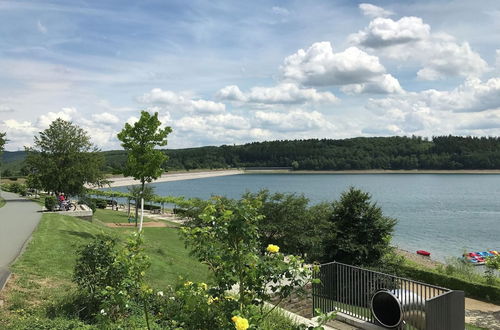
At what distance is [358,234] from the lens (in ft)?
57.4

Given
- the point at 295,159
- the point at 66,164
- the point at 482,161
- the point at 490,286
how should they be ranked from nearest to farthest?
the point at 490,286
the point at 66,164
the point at 482,161
the point at 295,159

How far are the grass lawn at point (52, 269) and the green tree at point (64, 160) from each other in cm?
1019

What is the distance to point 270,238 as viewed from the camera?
2280 centimetres

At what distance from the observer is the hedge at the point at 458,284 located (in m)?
18.5

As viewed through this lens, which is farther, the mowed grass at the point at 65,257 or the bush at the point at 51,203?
the bush at the point at 51,203

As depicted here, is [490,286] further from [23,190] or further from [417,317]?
[23,190]

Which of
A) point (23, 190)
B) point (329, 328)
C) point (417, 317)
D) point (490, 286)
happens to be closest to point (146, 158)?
point (329, 328)

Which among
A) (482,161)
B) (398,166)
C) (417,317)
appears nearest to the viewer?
(417,317)

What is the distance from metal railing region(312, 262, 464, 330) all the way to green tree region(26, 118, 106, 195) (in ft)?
73.0

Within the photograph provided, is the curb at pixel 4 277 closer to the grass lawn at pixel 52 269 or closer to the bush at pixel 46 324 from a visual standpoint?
the grass lawn at pixel 52 269

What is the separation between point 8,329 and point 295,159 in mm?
171142

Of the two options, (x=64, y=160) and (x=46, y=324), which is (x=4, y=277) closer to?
(x=46, y=324)

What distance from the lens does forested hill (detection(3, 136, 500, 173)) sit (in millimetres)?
148250

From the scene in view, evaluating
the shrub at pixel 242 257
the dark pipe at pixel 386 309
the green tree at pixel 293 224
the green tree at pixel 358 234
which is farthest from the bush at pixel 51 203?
the shrub at pixel 242 257
